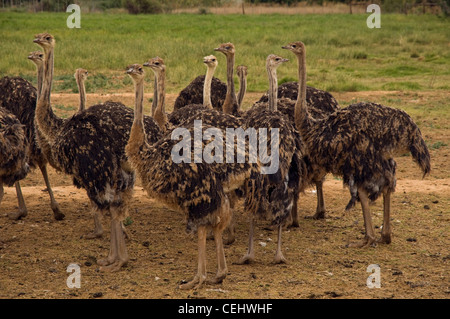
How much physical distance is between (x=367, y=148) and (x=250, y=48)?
1676cm

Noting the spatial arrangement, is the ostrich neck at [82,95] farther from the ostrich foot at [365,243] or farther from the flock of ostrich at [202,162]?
the ostrich foot at [365,243]

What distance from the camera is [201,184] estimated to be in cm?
554

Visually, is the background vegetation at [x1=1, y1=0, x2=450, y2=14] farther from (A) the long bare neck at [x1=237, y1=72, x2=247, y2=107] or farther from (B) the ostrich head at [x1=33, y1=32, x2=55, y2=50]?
(B) the ostrich head at [x1=33, y1=32, x2=55, y2=50]

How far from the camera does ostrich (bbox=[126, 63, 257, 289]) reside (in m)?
5.55

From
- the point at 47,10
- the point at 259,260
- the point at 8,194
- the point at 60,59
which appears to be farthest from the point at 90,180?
the point at 47,10

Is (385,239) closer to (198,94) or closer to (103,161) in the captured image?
(103,161)

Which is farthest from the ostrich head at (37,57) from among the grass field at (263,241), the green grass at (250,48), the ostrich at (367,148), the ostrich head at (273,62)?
the green grass at (250,48)

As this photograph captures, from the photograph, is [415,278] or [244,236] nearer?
[415,278]

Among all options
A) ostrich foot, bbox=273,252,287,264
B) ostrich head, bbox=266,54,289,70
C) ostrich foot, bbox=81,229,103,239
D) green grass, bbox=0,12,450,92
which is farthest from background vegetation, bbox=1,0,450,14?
ostrich foot, bbox=273,252,287,264

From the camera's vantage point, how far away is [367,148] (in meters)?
6.83

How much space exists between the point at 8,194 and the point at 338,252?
14.8ft

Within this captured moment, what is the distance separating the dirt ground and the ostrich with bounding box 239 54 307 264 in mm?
508
